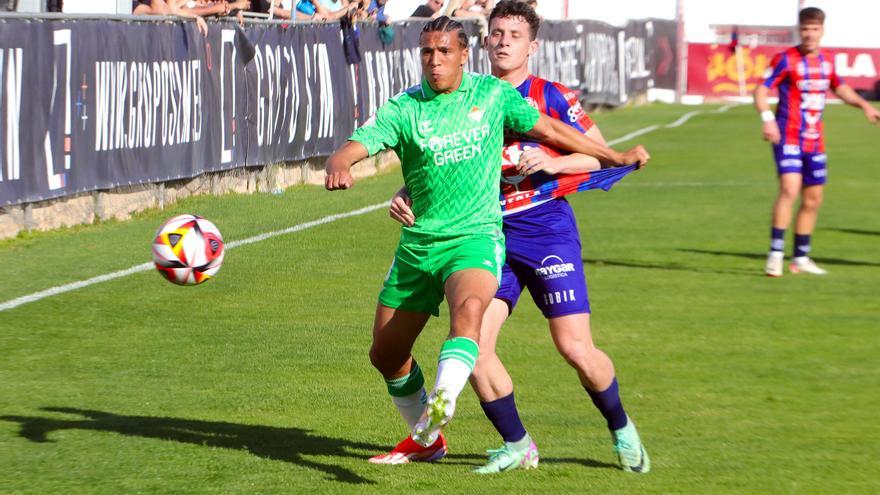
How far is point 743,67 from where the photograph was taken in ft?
150

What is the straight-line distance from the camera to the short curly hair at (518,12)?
7.09 m

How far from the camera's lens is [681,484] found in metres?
6.79

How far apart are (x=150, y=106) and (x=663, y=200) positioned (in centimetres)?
729

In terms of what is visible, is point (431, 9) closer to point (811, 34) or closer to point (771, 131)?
point (811, 34)

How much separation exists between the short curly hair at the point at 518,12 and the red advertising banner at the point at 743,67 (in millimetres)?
38809

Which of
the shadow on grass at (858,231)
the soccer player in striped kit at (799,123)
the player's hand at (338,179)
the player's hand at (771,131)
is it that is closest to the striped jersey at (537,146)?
the player's hand at (338,179)

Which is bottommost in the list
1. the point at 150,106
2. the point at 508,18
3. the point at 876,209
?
the point at 876,209

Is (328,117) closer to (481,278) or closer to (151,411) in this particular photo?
(151,411)

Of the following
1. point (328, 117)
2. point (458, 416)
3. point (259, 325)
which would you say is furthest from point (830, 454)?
point (328, 117)

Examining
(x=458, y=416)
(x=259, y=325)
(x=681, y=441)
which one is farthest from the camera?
(x=259, y=325)

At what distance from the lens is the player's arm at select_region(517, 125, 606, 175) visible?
22.3ft

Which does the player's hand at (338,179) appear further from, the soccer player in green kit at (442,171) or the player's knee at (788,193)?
the player's knee at (788,193)

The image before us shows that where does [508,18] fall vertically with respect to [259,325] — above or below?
above

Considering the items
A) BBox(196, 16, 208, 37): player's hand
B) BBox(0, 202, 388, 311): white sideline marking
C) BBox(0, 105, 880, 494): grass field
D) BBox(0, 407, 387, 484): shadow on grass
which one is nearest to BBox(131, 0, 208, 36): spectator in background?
BBox(196, 16, 208, 37): player's hand
